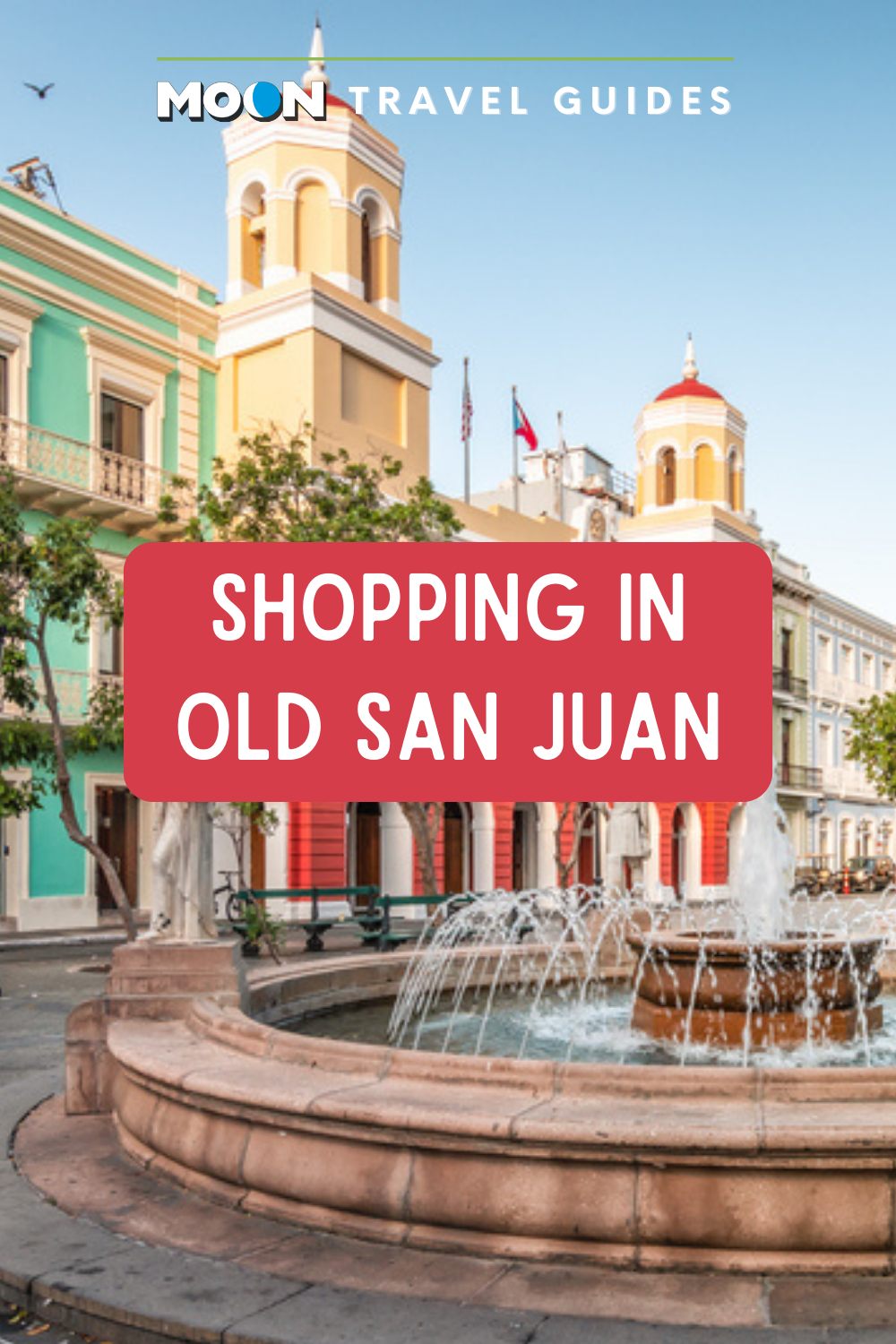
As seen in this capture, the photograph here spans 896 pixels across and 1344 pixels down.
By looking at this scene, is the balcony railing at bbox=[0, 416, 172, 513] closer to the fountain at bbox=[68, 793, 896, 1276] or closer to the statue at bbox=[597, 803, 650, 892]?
the statue at bbox=[597, 803, 650, 892]

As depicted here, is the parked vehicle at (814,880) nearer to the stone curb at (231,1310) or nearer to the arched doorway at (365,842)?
the arched doorway at (365,842)

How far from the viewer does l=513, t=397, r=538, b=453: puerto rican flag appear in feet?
114

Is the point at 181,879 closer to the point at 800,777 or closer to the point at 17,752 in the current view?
the point at 17,752

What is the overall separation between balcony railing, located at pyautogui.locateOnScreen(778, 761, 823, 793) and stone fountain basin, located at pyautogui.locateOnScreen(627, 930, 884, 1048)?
37883 millimetres

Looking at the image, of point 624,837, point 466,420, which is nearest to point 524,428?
point 466,420

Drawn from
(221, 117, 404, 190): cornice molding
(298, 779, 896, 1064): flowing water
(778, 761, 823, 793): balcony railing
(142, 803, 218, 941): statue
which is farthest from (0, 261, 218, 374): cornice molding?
(778, 761, 823, 793): balcony railing

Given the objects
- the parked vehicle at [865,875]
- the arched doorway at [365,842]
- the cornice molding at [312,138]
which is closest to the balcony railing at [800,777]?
the parked vehicle at [865,875]

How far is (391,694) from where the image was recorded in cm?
1116

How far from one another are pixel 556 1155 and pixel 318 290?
23.2 m

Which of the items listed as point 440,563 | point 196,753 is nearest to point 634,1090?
point 196,753

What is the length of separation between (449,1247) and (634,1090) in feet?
2.71

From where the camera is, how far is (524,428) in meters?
35.2

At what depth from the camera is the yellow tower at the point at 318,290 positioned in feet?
84.2

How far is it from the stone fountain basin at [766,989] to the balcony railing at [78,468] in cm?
1671
